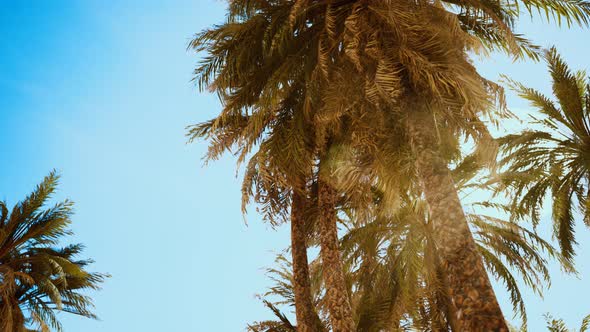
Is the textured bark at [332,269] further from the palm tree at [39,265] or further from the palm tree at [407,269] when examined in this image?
the palm tree at [39,265]

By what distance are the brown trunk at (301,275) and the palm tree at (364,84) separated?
787mm

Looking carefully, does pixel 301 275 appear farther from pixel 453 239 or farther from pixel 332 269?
pixel 453 239

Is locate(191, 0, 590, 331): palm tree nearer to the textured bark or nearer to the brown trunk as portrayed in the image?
the textured bark

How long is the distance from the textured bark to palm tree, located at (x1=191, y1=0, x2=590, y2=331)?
22mm

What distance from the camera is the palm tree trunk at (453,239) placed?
5.81 m

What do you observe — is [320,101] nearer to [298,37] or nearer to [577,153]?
[298,37]

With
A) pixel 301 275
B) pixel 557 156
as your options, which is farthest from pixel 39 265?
pixel 557 156

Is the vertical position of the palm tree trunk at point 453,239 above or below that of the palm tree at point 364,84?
below

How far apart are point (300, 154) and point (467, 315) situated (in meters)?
4.66

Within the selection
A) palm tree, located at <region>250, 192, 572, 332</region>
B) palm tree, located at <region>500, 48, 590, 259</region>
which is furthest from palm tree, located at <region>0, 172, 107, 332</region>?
palm tree, located at <region>500, 48, 590, 259</region>

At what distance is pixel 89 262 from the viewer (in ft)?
53.1

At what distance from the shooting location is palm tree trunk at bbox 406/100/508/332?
5809 mm

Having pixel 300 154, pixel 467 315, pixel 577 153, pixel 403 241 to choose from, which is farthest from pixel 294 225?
pixel 577 153

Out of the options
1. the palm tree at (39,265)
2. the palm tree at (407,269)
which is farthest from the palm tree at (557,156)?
the palm tree at (39,265)
